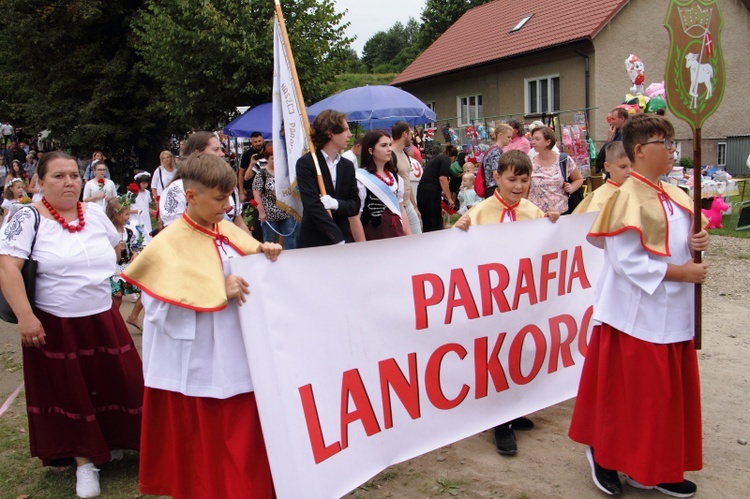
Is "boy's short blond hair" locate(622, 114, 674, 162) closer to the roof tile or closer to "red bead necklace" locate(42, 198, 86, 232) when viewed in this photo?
"red bead necklace" locate(42, 198, 86, 232)

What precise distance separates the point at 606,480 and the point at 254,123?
36.3 ft

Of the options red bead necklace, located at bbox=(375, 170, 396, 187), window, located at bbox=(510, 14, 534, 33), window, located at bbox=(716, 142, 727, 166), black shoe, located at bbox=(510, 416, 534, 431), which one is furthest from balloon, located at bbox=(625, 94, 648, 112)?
window, located at bbox=(510, 14, 534, 33)

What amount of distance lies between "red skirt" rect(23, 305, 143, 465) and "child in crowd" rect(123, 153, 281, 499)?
0.84 meters

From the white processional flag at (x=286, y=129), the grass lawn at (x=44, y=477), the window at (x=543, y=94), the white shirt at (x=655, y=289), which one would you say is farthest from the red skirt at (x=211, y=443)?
the window at (x=543, y=94)

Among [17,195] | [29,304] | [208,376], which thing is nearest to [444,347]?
[208,376]

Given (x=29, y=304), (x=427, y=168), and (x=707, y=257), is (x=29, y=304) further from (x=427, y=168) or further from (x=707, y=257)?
(x=707, y=257)

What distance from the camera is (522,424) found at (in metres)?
4.36

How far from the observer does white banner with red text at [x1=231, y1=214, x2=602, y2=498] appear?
3.04 m

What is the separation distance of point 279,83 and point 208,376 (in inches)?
107

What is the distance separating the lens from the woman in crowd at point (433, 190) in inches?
344

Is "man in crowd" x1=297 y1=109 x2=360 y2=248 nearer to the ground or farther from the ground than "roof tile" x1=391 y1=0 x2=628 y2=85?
nearer to the ground

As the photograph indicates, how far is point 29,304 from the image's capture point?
353 cm

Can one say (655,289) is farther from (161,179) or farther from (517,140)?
(161,179)

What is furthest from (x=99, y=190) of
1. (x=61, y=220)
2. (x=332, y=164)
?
(x=61, y=220)
